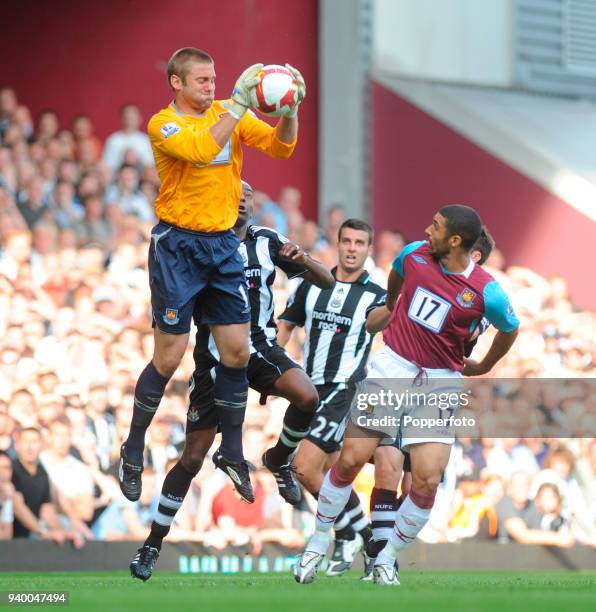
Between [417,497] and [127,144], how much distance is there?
273 inches

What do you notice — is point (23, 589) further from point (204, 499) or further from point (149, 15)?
point (149, 15)

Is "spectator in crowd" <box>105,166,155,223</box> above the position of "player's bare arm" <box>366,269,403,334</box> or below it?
below

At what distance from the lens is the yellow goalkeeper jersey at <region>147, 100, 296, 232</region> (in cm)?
746

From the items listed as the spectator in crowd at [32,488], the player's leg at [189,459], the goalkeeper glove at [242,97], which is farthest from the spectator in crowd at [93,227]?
the goalkeeper glove at [242,97]

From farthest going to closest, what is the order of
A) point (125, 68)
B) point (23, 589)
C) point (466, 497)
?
1. point (125, 68)
2. point (466, 497)
3. point (23, 589)

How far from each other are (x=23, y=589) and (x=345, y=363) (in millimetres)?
3287

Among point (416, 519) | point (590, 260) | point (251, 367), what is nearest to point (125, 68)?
point (590, 260)

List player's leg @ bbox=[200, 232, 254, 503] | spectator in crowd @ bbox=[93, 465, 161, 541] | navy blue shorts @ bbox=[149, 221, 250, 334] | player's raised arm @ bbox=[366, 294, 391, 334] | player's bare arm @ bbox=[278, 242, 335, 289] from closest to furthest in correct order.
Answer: navy blue shorts @ bbox=[149, 221, 250, 334], player's leg @ bbox=[200, 232, 254, 503], player's bare arm @ bbox=[278, 242, 335, 289], player's raised arm @ bbox=[366, 294, 391, 334], spectator in crowd @ bbox=[93, 465, 161, 541]

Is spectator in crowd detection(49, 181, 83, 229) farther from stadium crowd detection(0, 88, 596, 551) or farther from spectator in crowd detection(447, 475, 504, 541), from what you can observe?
spectator in crowd detection(447, 475, 504, 541)

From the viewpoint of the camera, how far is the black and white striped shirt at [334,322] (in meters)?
10.2

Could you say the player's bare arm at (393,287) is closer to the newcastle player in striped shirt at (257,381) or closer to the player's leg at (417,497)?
the newcastle player in striped shirt at (257,381)

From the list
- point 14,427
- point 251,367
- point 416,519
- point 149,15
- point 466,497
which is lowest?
point 466,497

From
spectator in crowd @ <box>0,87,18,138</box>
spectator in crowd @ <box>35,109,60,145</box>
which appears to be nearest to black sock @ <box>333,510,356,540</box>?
spectator in crowd @ <box>35,109,60,145</box>

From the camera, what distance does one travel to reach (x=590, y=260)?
1717 cm
